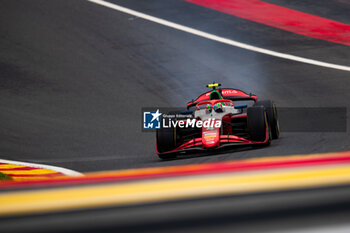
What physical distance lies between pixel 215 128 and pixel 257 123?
616mm

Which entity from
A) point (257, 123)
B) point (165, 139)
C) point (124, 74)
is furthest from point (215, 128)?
point (124, 74)

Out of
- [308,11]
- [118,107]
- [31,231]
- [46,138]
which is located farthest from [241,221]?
[308,11]

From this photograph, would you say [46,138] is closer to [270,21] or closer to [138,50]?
[138,50]

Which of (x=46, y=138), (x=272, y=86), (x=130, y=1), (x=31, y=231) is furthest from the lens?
(x=130, y=1)

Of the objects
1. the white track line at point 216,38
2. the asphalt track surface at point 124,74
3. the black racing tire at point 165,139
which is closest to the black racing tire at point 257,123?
the asphalt track surface at point 124,74

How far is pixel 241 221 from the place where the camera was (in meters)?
1.40

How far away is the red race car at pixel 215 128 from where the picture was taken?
25.1ft

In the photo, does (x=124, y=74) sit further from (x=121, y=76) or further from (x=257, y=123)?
(x=257, y=123)

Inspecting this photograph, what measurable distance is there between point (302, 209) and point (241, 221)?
16 centimetres

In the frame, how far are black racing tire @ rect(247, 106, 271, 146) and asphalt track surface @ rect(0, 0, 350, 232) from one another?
203 mm

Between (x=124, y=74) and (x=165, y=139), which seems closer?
(x=165, y=139)

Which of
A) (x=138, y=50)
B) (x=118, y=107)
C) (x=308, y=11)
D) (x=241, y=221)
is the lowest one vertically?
(x=241, y=221)

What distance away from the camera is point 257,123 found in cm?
757

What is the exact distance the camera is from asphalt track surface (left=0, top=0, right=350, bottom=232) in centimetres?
860
